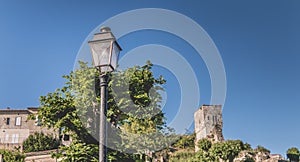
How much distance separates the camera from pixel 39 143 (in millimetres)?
37781

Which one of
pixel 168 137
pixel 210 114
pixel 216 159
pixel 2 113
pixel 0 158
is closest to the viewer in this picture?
pixel 168 137

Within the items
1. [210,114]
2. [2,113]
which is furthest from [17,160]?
[210,114]

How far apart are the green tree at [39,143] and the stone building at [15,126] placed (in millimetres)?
3720

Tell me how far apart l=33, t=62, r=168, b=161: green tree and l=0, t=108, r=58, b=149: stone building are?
31.6 meters

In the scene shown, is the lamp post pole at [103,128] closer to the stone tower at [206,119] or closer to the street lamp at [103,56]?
the street lamp at [103,56]

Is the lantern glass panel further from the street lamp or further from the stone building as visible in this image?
the stone building

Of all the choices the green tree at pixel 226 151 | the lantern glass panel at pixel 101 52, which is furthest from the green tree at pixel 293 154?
the lantern glass panel at pixel 101 52

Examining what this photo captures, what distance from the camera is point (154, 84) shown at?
13.4 m

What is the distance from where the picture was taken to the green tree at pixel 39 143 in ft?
123

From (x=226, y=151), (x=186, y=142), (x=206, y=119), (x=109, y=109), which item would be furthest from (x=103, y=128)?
(x=206, y=119)

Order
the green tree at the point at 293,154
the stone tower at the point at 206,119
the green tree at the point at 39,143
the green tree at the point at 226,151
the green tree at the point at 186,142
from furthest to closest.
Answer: the stone tower at the point at 206,119 < the green tree at the point at 186,142 < the green tree at the point at 293,154 < the green tree at the point at 39,143 < the green tree at the point at 226,151

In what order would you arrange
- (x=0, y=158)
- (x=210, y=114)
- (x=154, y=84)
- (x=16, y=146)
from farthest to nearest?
(x=210, y=114), (x=16, y=146), (x=0, y=158), (x=154, y=84)

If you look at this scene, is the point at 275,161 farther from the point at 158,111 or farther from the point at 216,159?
the point at 158,111

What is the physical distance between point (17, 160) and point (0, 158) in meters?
1.26
